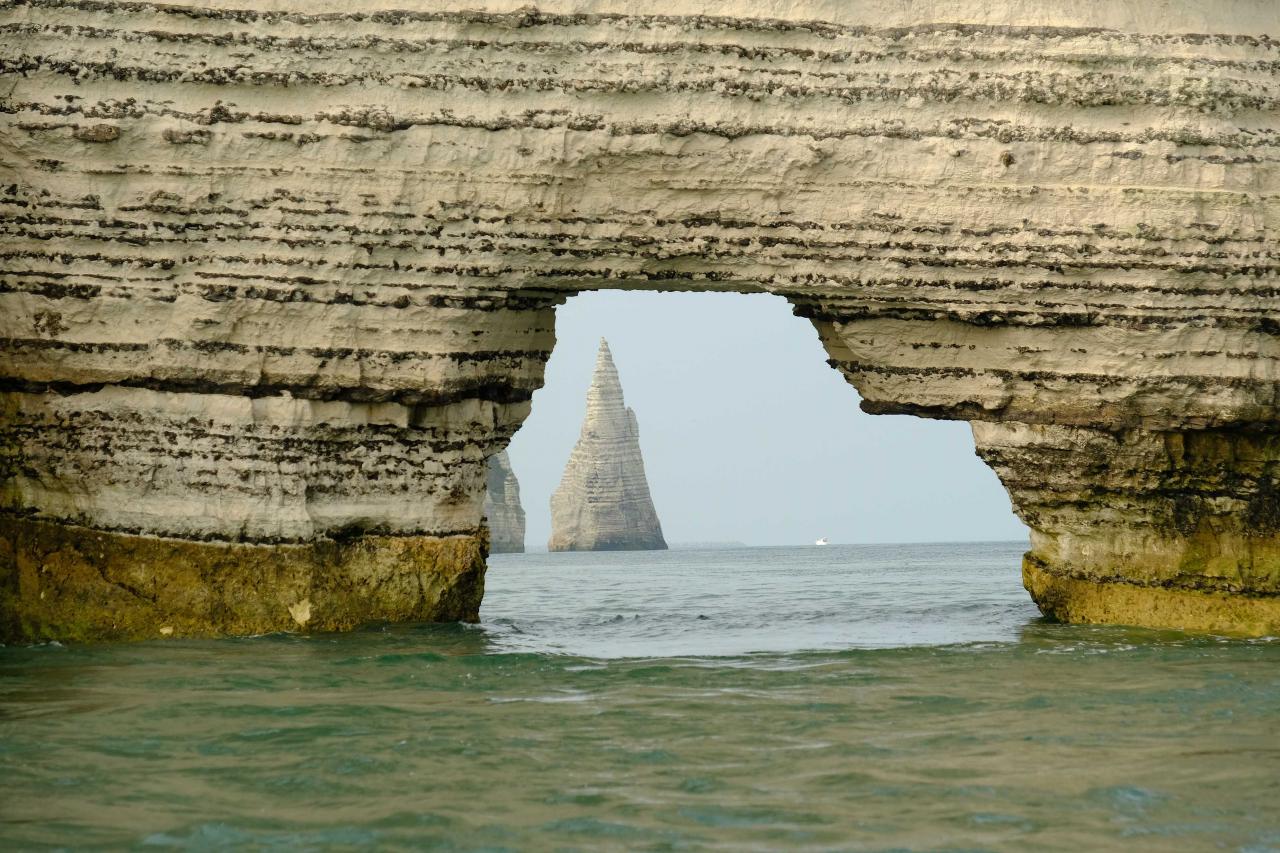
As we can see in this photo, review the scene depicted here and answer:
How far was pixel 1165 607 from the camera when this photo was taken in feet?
35.3

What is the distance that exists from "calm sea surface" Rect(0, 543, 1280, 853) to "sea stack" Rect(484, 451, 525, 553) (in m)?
40.3

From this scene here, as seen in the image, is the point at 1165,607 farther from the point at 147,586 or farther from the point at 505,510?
the point at 505,510

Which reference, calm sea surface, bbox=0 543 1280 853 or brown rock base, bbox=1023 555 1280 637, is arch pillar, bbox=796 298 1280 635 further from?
calm sea surface, bbox=0 543 1280 853

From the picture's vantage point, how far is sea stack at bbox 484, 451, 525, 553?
2013 inches

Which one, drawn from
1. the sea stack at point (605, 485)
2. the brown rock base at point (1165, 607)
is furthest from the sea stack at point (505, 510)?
the brown rock base at point (1165, 607)

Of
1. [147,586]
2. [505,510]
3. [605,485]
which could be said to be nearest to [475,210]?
[147,586]

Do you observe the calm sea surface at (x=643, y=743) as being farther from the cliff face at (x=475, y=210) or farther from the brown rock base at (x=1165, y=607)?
the cliff face at (x=475, y=210)

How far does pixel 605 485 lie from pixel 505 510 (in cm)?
481

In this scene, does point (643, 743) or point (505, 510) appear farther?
point (505, 510)

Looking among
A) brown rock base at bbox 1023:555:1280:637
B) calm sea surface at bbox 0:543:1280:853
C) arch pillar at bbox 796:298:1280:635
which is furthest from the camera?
brown rock base at bbox 1023:555:1280:637

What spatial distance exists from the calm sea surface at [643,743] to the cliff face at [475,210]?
108 centimetres

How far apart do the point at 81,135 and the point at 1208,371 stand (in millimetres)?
7341

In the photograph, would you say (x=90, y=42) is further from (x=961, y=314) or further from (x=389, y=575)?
(x=961, y=314)

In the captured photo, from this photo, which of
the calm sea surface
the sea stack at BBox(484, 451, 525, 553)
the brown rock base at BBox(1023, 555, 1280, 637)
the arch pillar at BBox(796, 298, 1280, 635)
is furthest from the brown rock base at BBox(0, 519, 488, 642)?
the sea stack at BBox(484, 451, 525, 553)
